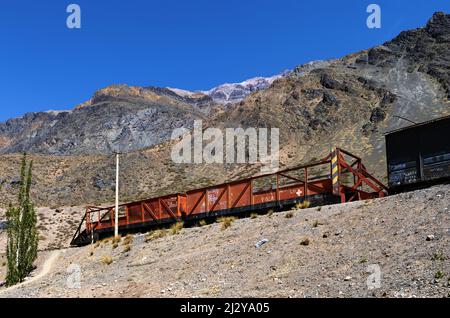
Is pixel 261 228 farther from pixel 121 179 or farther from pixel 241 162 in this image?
pixel 121 179

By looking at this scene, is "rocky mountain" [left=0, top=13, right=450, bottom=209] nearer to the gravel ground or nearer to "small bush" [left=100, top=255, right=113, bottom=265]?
the gravel ground

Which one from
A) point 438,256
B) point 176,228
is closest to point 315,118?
point 176,228

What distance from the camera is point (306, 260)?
12.9 meters

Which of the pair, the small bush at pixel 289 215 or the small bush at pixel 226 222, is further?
the small bush at pixel 226 222

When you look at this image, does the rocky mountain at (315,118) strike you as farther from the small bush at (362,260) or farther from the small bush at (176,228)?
the small bush at (362,260)

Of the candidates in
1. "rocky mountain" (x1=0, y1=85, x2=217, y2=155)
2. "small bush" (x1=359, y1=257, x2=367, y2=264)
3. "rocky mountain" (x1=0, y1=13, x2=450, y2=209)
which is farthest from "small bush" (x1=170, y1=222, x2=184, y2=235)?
"rocky mountain" (x1=0, y1=85, x2=217, y2=155)

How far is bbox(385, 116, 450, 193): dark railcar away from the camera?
19781 mm

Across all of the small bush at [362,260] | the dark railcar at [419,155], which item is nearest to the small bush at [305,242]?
the small bush at [362,260]

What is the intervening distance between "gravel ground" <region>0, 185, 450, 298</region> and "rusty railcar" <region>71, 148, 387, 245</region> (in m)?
2.17

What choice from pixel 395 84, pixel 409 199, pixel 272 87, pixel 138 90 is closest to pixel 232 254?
pixel 409 199

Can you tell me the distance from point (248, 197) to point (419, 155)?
7.69 m

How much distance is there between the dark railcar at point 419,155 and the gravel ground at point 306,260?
4.15m

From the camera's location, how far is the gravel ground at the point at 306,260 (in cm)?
1036

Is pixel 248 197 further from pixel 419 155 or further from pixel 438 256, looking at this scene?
pixel 438 256
